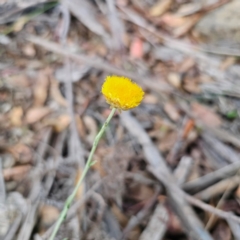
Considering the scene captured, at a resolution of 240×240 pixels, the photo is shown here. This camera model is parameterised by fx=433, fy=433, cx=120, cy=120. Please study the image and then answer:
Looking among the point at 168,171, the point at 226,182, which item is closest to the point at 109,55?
the point at 168,171

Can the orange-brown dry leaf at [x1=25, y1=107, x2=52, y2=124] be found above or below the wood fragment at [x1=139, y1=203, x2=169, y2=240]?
above

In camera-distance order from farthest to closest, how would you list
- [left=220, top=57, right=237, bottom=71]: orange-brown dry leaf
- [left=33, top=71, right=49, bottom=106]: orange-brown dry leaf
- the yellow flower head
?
[left=220, top=57, right=237, bottom=71]: orange-brown dry leaf < [left=33, top=71, right=49, bottom=106]: orange-brown dry leaf < the yellow flower head

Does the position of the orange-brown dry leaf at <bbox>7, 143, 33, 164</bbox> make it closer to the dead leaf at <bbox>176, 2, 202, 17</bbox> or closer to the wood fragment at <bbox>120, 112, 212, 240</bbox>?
the wood fragment at <bbox>120, 112, 212, 240</bbox>

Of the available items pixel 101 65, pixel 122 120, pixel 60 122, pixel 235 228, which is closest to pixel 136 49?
pixel 101 65

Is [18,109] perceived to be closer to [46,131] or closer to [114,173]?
[46,131]

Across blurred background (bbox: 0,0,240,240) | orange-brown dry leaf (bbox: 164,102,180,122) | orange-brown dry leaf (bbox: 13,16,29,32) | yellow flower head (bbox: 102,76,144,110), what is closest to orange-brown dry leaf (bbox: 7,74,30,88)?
blurred background (bbox: 0,0,240,240)

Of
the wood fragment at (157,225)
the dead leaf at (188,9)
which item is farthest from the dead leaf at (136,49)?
the wood fragment at (157,225)

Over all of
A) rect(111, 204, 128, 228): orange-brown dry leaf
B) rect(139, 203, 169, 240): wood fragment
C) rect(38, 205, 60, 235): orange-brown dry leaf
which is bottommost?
rect(139, 203, 169, 240): wood fragment
